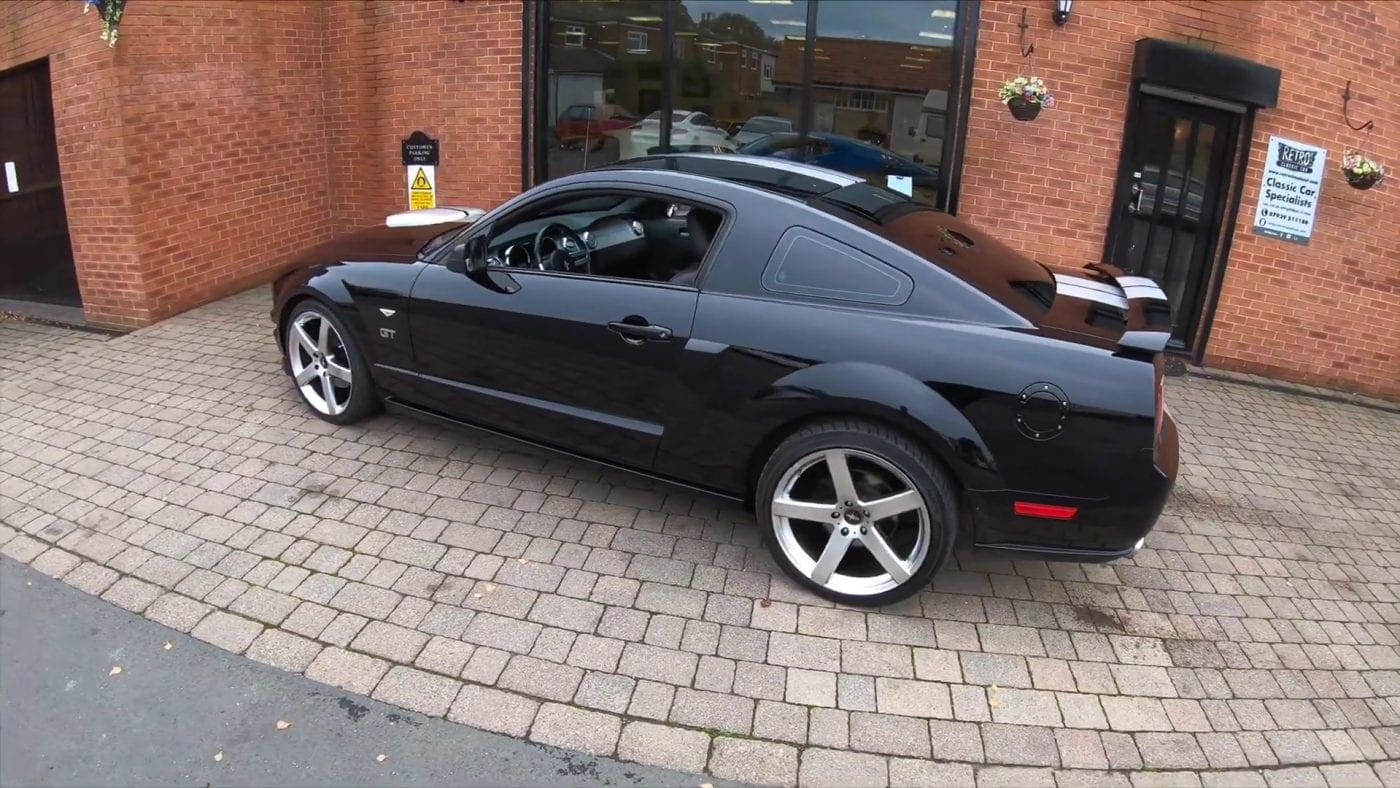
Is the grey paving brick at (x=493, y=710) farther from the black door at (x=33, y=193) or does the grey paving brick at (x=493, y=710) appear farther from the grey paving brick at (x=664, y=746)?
the black door at (x=33, y=193)

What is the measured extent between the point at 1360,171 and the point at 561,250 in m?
6.23

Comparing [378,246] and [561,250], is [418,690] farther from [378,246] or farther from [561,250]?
[378,246]

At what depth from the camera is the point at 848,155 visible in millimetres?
7332

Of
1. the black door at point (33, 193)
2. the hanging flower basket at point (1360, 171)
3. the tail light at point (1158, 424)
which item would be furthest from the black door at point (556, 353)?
the hanging flower basket at point (1360, 171)

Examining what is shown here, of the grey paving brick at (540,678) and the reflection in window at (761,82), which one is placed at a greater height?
the reflection in window at (761,82)

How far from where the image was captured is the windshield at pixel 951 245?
3.54 metres

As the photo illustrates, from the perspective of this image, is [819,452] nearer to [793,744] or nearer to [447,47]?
[793,744]

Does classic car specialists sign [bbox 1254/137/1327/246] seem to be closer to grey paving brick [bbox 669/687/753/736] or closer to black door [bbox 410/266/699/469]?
black door [bbox 410/266/699/469]

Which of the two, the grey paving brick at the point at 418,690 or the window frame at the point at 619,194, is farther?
the window frame at the point at 619,194

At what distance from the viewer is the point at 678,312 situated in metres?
3.70

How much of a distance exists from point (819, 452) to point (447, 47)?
19.8ft

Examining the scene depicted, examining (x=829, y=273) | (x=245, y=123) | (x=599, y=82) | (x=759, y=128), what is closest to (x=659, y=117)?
(x=599, y=82)

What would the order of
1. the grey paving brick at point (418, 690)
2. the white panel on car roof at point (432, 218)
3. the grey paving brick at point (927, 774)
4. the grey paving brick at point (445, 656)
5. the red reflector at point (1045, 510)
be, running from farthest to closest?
1. the white panel on car roof at point (432, 218)
2. the red reflector at point (1045, 510)
3. the grey paving brick at point (445, 656)
4. the grey paving brick at point (418, 690)
5. the grey paving brick at point (927, 774)

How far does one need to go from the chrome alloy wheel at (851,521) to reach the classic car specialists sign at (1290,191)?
17.7 feet
